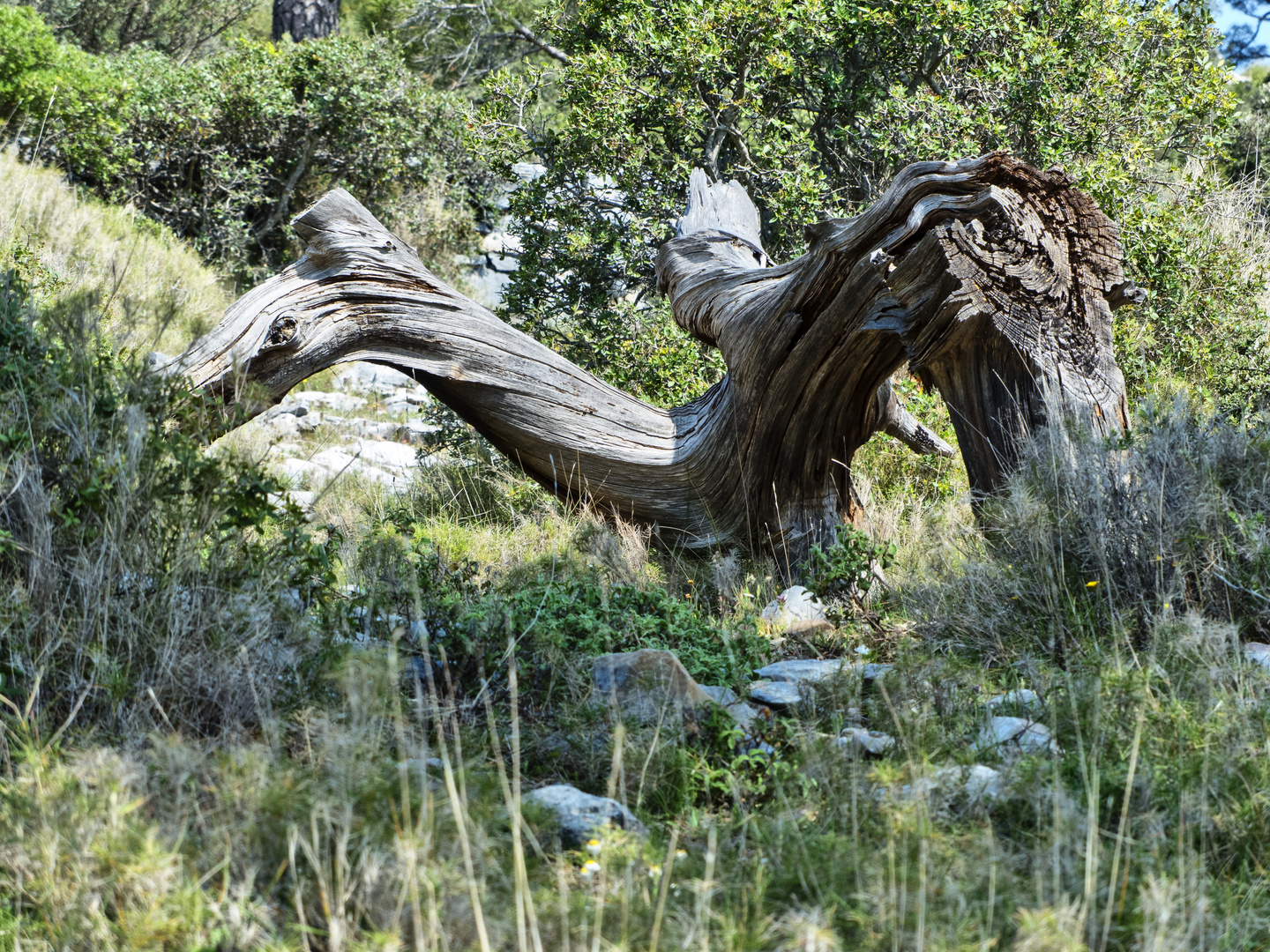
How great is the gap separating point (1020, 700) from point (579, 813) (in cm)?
137

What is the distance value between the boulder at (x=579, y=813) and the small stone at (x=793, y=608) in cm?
178

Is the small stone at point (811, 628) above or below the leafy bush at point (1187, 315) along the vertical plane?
below

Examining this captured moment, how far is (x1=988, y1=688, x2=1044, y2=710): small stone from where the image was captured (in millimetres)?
2938

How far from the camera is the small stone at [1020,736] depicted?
264cm

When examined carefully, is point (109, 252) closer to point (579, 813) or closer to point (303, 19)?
point (303, 19)

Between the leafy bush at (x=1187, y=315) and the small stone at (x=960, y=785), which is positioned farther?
the leafy bush at (x=1187, y=315)

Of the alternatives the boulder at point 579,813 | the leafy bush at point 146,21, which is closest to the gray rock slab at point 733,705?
the boulder at point 579,813

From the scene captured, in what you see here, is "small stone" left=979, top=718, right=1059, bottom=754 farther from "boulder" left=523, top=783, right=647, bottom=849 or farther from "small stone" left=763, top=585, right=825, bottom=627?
"small stone" left=763, top=585, right=825, bottom=627

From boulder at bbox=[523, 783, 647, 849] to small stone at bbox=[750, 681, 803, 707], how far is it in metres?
0.79

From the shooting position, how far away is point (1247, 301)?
289 inches

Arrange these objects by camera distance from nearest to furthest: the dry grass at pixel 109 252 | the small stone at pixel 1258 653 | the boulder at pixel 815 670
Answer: the small stone at pixel 1258 653
the boulder at pixel 815 670
the dry grass at pixel 109 252

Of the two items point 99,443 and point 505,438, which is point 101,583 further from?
point 505,438

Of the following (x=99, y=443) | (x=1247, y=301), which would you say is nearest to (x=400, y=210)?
(x=1247, y=301)

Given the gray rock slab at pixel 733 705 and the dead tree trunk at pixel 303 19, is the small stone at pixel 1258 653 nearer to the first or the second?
the gray rock slab at pixel 733 705
